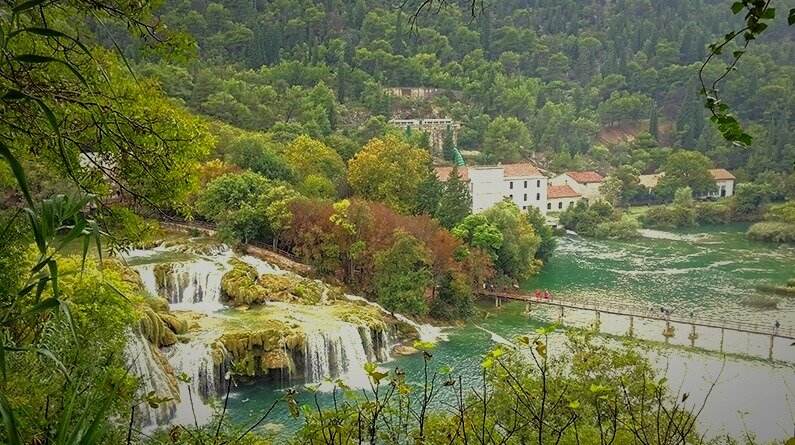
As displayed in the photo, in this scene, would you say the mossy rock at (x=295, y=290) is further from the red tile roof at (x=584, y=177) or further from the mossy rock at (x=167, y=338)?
the red tile roof at (x=584, y=177)

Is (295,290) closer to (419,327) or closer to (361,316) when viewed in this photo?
(361,316)

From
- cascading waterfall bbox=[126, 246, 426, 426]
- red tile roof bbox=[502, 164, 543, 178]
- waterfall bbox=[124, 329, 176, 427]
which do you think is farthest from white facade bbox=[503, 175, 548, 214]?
waterfall bbox=[124, 329, 176, 427]

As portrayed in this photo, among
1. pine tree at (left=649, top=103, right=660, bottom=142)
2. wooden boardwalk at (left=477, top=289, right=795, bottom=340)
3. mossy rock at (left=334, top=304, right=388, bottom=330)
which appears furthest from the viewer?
pine tree at (left=649, top=103, right=660, bottom=142)

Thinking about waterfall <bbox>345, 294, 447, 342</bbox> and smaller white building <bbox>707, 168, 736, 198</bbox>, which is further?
smaller white building <bbox>707, 168, 736, 198</bbox>

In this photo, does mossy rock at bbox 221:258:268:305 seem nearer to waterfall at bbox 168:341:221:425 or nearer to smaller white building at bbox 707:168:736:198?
waterfall at bbox 168:341:221:425

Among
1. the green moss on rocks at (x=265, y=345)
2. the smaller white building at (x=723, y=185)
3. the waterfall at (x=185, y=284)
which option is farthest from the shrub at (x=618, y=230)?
the green moss on rocks at (x=265, y=345)

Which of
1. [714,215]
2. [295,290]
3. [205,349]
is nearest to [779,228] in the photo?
[714,215]

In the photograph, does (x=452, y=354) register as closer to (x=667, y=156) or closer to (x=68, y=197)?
(x=68, y=197)

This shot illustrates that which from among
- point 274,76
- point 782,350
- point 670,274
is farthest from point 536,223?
point 274,76
